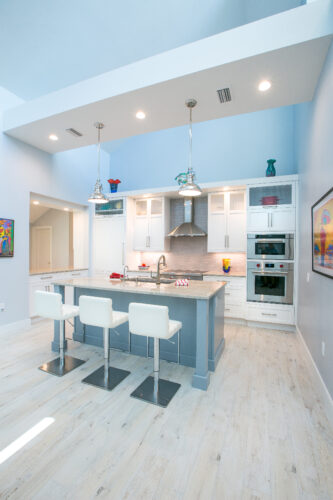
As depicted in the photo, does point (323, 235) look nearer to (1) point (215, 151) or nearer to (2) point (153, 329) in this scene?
(2) point (153, 329)

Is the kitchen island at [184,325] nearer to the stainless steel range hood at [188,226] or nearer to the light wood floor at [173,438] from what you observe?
the light wood floor at [173,438]

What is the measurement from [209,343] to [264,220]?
2.47 m

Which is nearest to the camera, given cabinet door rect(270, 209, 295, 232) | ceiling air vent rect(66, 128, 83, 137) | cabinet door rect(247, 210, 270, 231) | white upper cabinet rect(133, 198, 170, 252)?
ceiling air vent rect(66, 128, 83, 137)

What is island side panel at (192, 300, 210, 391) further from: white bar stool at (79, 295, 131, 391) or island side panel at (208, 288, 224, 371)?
white bar stool at (79, 295, 131, 391)

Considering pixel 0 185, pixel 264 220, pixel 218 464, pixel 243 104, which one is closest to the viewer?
pixel 218 464

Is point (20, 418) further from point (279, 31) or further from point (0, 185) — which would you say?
point (279, 31)

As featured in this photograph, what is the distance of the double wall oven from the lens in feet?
12.8

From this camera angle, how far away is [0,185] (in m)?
3.65

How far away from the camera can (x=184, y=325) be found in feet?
8.78

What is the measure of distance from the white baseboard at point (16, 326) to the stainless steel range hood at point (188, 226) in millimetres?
3037

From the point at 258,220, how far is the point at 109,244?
3160 mm

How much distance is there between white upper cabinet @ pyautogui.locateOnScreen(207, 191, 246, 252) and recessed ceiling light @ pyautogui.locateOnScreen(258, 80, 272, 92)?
203cm

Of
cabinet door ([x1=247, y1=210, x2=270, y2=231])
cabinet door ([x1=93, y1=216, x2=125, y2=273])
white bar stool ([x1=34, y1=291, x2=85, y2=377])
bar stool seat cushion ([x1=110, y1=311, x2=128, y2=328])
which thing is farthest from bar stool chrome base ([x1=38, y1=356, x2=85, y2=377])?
cabinet door ([x1=247, y1=210, x2=270, y2=231])

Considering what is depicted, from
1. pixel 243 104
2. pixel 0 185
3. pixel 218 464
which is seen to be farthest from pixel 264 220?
pixel 0 185
